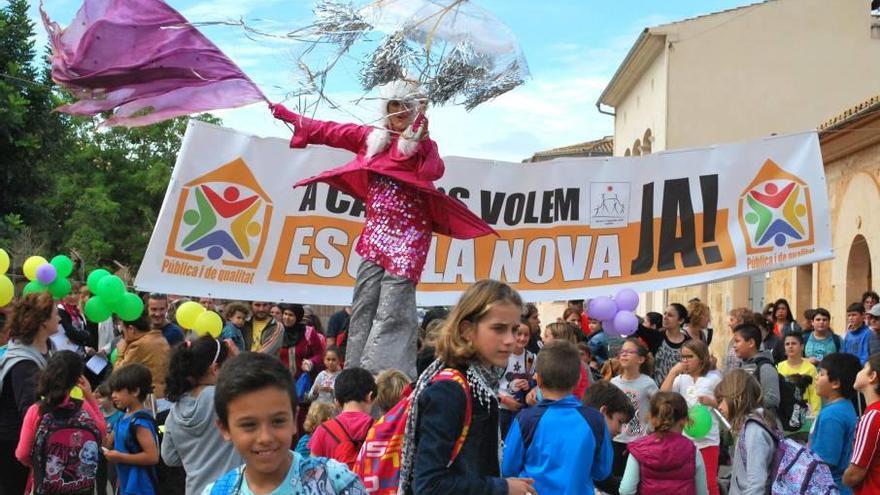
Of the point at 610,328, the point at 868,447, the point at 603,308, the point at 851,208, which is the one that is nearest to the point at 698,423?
the point at 868,447

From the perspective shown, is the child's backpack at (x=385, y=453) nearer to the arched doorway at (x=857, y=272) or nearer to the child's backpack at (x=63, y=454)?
the child's backpack at (x=63, y=454)

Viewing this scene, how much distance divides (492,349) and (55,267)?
822 centimetres

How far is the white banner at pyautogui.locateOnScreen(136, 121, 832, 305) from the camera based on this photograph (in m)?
10.5

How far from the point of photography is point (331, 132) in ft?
23.2

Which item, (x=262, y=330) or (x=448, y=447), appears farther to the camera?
(x=262, y=330)

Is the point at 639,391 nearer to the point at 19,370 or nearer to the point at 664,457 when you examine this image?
the point at 664,457

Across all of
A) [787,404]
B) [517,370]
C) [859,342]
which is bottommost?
[787,404]

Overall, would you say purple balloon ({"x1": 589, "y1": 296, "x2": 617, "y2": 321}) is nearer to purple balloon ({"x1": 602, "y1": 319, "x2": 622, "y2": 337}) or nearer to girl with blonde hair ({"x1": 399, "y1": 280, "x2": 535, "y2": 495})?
purple balloon ({"x1": 602, "y1": 319, "x2": 622, "y2": 337})

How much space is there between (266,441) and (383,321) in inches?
155

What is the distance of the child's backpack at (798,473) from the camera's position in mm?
5969

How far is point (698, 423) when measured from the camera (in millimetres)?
7613

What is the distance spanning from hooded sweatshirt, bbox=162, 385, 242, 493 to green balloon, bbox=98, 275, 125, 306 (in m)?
3.73

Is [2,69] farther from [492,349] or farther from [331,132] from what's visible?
[492,349]

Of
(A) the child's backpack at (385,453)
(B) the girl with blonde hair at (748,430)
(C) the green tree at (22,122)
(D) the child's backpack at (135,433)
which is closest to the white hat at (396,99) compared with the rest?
(D) the child's backpack at (135,433)
